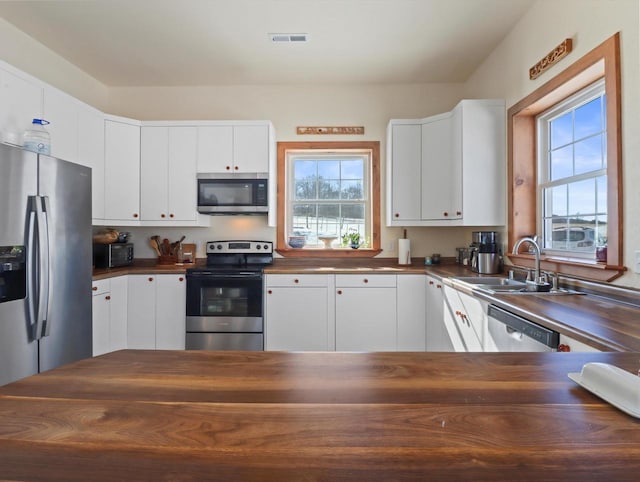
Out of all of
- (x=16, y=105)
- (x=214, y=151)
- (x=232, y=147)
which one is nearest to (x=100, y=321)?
(x=16, y=105)

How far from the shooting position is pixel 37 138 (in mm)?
2336

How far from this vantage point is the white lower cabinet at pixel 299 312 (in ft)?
10.2

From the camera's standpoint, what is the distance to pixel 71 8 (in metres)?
2.48

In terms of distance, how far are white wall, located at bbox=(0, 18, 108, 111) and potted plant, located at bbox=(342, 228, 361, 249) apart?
301 cm

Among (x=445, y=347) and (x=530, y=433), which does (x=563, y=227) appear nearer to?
(x=445, y=347)

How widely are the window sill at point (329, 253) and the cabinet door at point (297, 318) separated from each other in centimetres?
67

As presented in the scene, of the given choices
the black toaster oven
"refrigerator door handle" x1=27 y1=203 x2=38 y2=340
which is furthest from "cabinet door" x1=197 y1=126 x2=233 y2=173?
"refrigerator door handle" x1=27 y1=203 x2=38 y2=340

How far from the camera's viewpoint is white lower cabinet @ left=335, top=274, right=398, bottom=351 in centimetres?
312

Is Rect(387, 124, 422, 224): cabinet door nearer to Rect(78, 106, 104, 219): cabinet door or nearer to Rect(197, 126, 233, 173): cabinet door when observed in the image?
Rect(197, 126, 233, 173): cabinet door

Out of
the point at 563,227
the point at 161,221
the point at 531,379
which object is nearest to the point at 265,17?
the point at 161,221

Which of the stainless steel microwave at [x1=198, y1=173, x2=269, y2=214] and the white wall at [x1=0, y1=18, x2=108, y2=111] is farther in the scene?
the stainless steel microwave at [x1=198, y1=173, x2=269, y2=214]

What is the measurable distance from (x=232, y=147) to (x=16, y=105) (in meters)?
1.61

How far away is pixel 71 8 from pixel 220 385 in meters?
3.13

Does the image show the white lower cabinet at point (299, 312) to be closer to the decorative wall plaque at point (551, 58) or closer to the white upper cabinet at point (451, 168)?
the white upper cabinet at point (451, 168)
